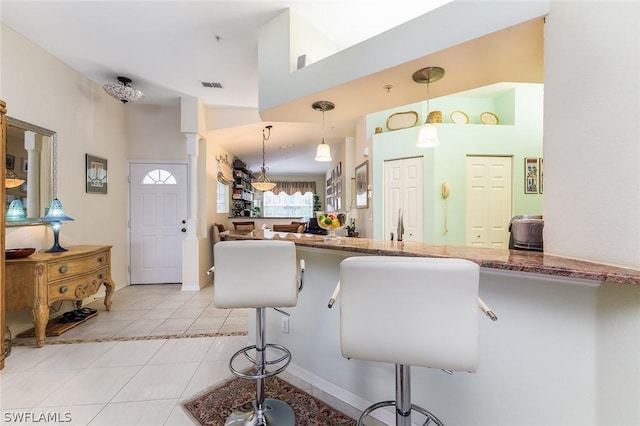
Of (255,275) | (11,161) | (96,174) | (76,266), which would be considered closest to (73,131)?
(96,174)

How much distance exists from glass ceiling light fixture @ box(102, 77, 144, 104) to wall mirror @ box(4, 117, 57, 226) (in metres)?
0.76

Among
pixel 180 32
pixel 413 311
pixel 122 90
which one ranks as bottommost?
pixel 413 311

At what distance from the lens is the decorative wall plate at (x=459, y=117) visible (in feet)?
14.3

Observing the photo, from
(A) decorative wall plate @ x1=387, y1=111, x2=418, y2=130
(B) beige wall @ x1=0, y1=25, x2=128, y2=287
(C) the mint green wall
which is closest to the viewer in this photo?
(B) beige wall @ x1=0, y1=25, x2=128, y2=287

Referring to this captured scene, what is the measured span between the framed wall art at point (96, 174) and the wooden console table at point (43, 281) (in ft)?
3.54

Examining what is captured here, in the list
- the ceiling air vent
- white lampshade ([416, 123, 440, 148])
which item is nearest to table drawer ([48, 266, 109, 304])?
the ceiling air vent

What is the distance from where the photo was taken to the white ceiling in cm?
216

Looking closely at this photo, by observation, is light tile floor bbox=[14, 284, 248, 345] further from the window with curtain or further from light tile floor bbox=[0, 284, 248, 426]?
the window with curtain

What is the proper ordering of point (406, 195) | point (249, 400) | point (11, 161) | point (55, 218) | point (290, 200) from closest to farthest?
point (249, 400)
point (11, 161)
point (55, 218)
point (406, 195)
point (290, 200)

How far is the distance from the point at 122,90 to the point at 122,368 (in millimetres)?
2989

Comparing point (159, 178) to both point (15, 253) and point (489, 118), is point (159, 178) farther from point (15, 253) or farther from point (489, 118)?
point (489, 118)

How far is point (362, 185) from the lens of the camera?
4867mm

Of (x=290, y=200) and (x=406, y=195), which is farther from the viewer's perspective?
(x=290, y=200)

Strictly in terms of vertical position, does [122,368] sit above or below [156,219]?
below
